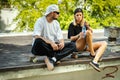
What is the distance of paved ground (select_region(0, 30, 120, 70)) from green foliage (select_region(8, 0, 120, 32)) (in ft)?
12.1

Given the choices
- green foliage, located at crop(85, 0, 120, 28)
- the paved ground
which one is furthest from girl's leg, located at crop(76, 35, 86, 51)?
green foliage, located at crop(85, 0, 120, 28)

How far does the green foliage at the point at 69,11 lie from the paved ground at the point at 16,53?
3.70 meters

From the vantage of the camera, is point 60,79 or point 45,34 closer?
point 45,34

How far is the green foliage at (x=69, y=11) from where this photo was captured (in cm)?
1217

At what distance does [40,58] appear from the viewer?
549 centimetres

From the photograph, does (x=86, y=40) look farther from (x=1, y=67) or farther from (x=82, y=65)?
(x=1, y=67)

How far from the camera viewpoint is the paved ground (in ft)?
16.8

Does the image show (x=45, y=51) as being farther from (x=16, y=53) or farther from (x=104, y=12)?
(x=104, y=12)

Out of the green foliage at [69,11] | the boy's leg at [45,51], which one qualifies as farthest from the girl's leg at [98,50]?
the green foliage at [69,11]

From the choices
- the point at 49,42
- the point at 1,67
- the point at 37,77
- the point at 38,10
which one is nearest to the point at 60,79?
the point at 37,77

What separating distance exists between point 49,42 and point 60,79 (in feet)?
3.13

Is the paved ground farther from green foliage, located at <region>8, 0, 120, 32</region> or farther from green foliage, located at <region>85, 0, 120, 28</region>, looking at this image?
green foliage, located at <region>85, 0, 120, 28</region>

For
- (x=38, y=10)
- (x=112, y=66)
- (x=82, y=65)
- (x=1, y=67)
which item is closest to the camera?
(x=1, y=67)

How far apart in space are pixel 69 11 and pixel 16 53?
7.24m
